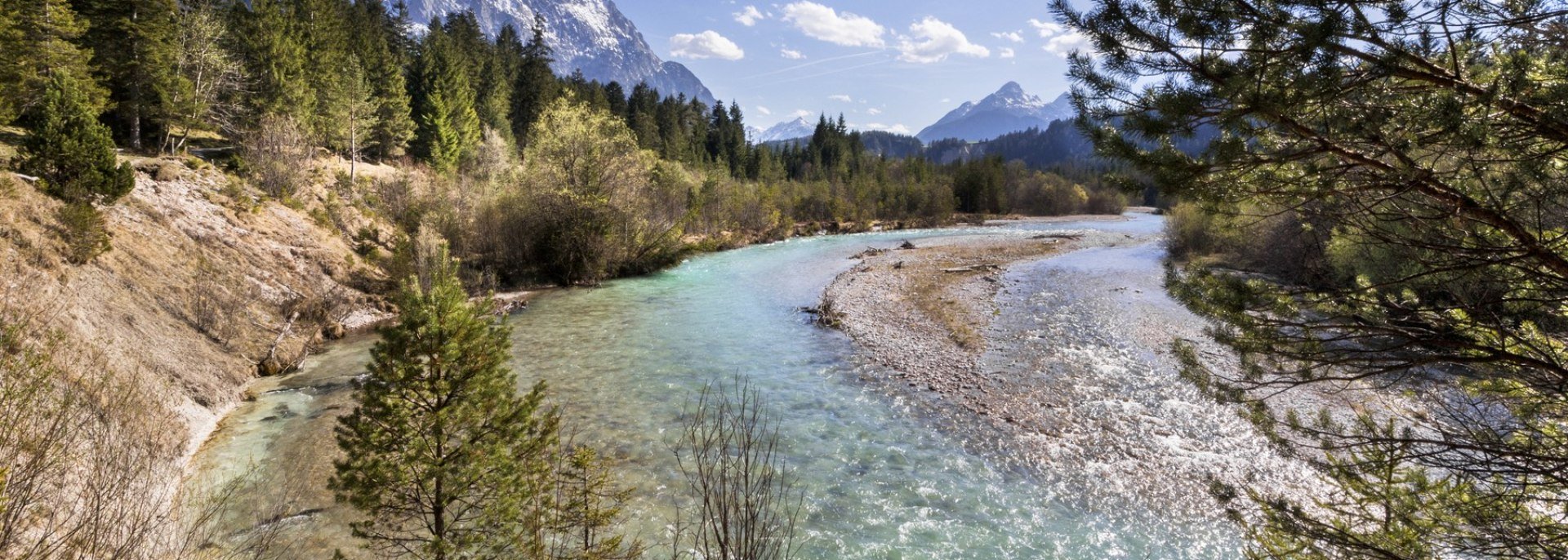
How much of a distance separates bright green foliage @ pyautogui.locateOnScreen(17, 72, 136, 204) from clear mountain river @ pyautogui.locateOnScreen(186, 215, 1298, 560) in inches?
241

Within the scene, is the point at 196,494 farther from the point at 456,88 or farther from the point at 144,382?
the point at 456,88

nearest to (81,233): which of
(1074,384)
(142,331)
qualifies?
(142,331)

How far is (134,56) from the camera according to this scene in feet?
88.3

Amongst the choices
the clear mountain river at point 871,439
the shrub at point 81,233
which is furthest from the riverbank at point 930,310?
the shrub at point 81,233

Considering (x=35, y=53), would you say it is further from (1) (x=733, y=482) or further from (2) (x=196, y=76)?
(1) (x=733, y=482)

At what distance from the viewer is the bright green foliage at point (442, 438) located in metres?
5.07

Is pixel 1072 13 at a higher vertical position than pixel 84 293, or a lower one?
higher

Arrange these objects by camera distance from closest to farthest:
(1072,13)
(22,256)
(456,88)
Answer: (1072,13) < (22,256) < (456,88)

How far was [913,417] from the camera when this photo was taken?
10914 millimetres

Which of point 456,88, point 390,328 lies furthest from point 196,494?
point 456,88

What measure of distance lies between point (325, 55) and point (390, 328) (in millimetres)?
46362

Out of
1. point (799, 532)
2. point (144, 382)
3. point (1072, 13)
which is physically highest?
point (1072, 13)

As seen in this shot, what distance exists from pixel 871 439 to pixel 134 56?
3787 centimetres

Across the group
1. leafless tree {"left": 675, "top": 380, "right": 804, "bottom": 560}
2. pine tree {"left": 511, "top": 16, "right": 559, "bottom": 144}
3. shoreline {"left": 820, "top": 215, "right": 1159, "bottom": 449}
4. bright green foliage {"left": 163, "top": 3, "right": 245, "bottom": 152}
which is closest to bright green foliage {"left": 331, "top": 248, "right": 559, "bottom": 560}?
leafless tree {"left": 675, "top": 380, "right": 804, "bottom": 560}
